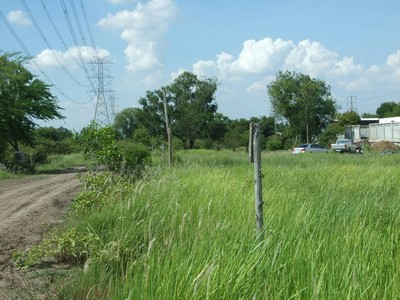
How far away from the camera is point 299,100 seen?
257ft

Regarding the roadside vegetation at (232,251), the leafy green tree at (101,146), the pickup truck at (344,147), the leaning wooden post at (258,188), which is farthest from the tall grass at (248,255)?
the pickup truck at (344,147)

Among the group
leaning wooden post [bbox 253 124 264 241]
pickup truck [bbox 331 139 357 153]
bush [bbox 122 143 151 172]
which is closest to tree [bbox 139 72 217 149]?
pickup truck [bbox 331 139 357 153]

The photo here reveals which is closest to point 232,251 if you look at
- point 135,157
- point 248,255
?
point 248,255

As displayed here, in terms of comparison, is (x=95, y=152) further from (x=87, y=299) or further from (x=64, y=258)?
(x=87, y=299)

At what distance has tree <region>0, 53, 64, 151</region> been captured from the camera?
36.8m

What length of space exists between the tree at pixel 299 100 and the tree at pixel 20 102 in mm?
42613

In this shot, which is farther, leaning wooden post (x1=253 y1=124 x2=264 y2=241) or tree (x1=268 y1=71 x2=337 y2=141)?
tree (x1=268 y1=71 x2=337 y2=141)

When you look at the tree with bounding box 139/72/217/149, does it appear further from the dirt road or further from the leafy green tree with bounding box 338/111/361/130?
the dirt road

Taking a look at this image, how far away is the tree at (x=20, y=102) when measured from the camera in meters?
36.8

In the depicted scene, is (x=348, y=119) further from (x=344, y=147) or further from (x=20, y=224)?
(x=20, y=224)

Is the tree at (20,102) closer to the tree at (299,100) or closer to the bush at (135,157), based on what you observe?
the bush at (135,157)

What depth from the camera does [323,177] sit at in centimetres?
1473

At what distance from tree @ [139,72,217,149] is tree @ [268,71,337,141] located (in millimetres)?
10038

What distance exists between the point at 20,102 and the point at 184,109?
43812 mm
